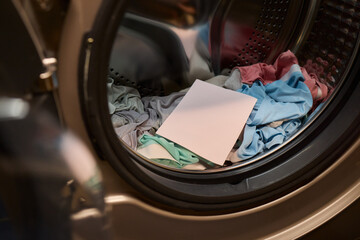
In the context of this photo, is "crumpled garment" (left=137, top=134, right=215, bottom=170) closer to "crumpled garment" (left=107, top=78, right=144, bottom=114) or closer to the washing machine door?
"crumpled garment" (left=107, top=78, right=144, bottom=114)

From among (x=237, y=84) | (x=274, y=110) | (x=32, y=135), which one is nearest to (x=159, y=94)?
(x=237, y=84)

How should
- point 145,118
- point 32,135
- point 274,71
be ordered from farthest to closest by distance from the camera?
point 274,71, point 145,118, point 32,135

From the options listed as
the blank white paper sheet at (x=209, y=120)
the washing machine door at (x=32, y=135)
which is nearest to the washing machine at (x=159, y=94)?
the washing machine door at (x=32, y=135)

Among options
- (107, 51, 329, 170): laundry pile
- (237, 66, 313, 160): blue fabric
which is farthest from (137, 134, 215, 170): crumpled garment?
(237, 66, 313, 160): blue fabric

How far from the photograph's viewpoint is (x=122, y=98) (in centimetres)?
97

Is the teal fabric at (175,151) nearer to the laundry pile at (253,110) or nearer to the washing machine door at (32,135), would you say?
the laundry pile at (253,110)

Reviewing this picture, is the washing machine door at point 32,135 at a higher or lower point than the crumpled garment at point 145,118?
higher

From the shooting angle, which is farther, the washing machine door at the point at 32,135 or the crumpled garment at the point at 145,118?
the crumpled garment at the point at 145,118

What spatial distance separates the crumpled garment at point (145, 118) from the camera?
835mm

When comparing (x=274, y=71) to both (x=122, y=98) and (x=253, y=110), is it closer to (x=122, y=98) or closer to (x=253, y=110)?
(x=253, y=110)

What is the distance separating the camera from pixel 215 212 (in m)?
0.67

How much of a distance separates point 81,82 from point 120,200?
0.74ft

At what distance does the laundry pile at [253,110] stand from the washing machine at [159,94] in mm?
58

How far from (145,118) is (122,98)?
105 millimetres
